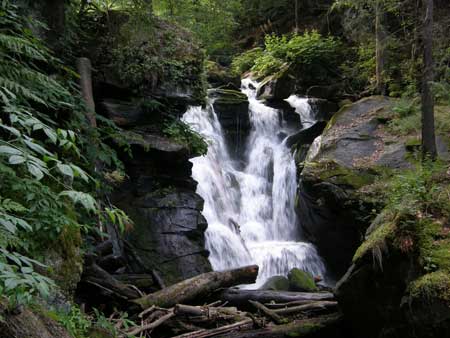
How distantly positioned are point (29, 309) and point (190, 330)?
4.66 metres

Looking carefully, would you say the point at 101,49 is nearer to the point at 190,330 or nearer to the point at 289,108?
the point at 190,330

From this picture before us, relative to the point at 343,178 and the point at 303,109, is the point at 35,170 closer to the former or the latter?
the point at 343,178

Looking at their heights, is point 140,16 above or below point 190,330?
above

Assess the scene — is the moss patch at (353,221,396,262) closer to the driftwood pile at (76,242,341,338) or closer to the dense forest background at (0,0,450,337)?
the dense forest background at (0,0,450,337)

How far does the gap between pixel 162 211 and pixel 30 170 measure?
885cm

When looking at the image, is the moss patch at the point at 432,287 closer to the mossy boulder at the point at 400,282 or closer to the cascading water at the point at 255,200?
the mossy boulder at the point at 400,282

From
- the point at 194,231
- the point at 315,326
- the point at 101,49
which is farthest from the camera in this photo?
the point at 194,231

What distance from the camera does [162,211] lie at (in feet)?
34.0

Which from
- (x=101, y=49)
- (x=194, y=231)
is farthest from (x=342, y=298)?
(x=101, y=49)

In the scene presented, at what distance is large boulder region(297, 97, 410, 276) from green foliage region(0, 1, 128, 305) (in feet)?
20.2

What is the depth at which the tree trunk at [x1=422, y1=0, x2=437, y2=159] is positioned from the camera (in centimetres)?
827

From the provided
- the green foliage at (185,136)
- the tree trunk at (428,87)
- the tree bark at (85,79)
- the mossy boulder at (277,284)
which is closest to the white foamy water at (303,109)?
the green foliage at (185,136)

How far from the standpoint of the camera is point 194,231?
10.3m

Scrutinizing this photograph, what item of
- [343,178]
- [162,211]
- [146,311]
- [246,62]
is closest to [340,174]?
[343,178]
